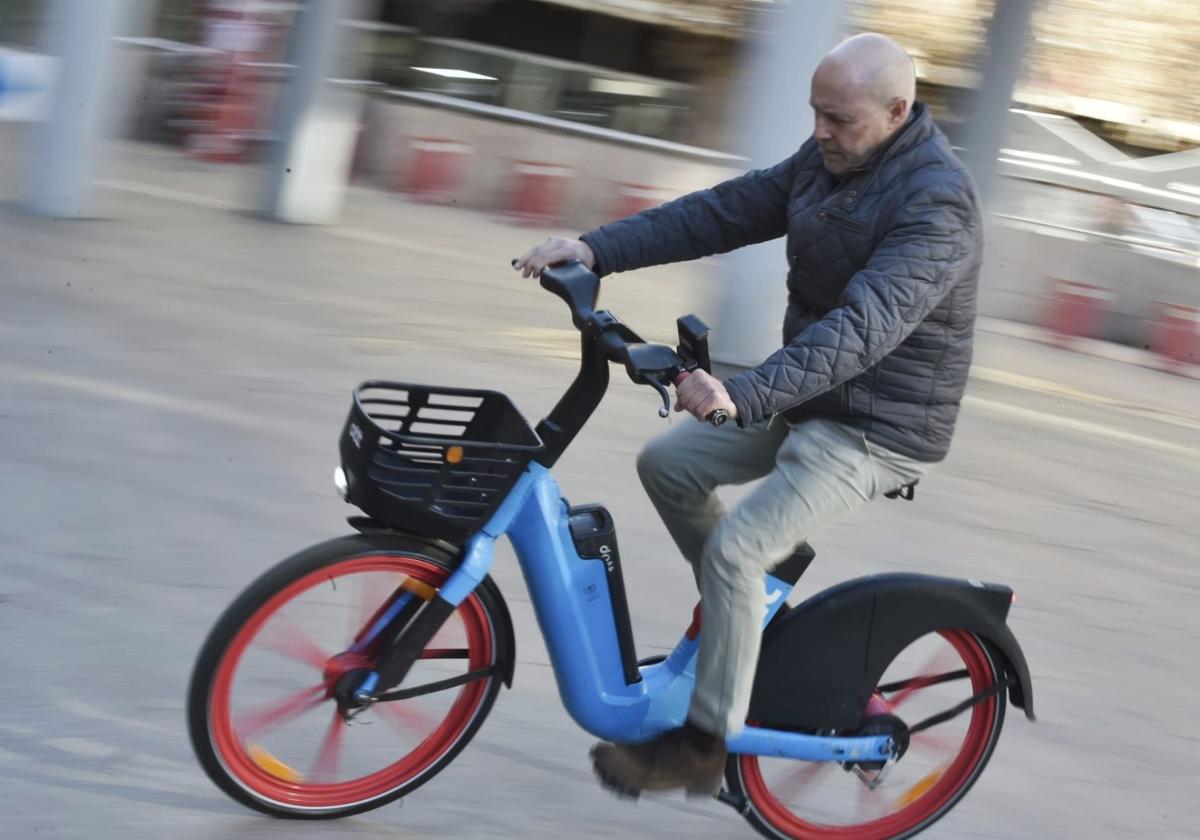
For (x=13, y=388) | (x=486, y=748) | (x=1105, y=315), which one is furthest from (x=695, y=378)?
(x=1105, y=315)

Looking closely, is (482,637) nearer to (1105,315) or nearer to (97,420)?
(97,420)

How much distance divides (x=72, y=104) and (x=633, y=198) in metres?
6.08

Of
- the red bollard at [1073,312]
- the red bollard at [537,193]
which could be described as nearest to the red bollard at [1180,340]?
the red bollard at [1073,312]

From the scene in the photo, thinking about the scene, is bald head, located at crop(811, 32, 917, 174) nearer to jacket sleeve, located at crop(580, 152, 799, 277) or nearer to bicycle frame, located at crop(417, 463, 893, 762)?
jacket sleeve, located at crop(580, 152, 799, 277)

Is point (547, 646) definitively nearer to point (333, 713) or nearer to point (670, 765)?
point (670, 765)

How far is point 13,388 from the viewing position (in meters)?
6.08

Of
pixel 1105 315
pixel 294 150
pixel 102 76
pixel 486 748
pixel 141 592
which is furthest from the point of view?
pixel 1105 315

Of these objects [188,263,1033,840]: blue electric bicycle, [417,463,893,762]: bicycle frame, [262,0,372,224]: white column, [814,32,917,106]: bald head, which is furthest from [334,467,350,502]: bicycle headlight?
[262,0,372,224]: white column

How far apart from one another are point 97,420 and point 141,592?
1609 mm

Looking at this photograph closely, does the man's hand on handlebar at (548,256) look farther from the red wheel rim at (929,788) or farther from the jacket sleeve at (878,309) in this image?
the red wheel rim at (929,788)

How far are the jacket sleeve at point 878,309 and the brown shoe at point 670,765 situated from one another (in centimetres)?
86

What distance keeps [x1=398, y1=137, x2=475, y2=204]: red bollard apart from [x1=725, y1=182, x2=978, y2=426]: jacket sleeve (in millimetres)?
10468

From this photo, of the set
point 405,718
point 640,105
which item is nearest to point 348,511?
point 405,718

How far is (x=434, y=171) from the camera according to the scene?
13.5 m
